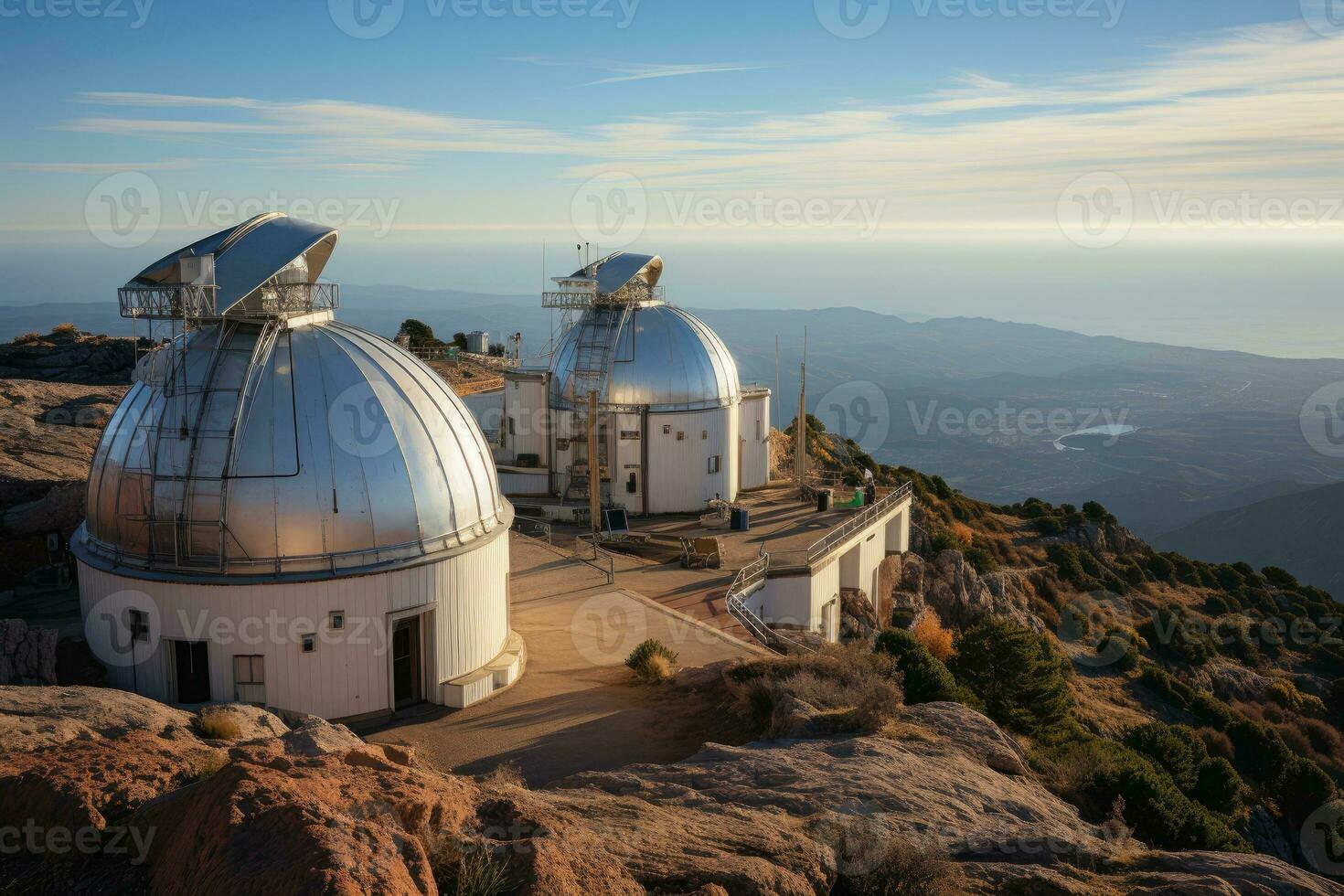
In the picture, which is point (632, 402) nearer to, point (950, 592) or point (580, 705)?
point (950, 592)

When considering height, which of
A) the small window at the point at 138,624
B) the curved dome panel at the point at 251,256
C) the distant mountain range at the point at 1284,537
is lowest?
the distant mountain range at the point at 1284,537

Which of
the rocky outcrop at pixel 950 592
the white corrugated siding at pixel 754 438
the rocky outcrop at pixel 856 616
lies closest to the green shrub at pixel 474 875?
the rocky outcrop at pixel 856 616

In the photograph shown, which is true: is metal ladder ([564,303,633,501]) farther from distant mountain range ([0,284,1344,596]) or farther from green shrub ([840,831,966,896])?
distant mountain range ([0,284,1344,596])

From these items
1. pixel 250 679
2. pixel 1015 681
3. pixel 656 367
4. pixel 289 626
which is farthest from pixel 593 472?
pixel 250 679

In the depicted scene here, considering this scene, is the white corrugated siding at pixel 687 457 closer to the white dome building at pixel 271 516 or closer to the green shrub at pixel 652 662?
the green shrub at pixel 652 662

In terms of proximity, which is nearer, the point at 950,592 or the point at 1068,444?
the point at 950,592

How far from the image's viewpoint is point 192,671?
17031mm

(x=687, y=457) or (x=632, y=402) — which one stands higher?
(x=632, y=402)

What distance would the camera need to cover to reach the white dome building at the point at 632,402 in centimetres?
3344

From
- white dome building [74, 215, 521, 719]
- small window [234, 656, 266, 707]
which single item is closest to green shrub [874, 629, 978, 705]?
white dome building [74, 215, 521, 719]

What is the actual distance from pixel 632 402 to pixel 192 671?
61.0ft

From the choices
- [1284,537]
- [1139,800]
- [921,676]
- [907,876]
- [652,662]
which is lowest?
[1284,537]

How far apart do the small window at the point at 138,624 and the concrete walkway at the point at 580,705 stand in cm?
436

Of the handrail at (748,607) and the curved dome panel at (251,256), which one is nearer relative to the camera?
the curved dome panel at (251,256)
